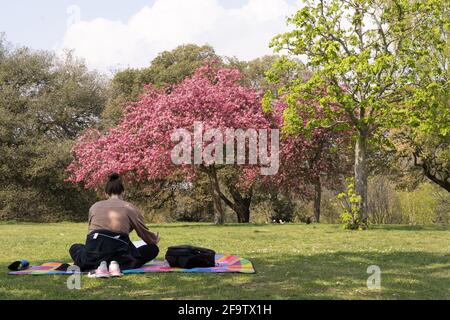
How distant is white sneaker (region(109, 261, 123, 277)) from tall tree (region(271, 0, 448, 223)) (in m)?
13.8

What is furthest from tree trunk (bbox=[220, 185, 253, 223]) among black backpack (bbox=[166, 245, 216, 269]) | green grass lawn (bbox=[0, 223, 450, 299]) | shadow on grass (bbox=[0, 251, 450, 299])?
black backpack (bbox=[166, 245, 216, 269])

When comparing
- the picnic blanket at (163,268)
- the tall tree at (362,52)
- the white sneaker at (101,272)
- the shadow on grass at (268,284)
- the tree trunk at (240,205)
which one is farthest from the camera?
the tree trunk at (240,205)

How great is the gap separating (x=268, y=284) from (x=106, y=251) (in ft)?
8.91

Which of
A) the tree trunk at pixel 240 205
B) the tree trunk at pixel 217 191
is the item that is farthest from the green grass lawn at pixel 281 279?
the tree trunk at pixel 240 205

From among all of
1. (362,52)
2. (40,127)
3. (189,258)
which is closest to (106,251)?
(189,258)

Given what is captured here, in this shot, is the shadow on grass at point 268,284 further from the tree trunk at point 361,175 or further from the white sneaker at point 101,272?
the tree trunk at point 361,175

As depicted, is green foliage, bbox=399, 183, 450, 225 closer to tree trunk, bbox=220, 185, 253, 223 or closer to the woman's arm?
tree trunk, bbox=220, 185, 253, 223

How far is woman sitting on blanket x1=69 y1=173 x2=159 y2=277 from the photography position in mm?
9281

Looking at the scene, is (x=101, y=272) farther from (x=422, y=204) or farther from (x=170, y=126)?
(x=422, y=204)

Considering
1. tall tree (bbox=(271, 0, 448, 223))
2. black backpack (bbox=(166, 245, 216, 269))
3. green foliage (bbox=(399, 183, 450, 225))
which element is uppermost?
tall tree (bbox=(271, 0, 448, 223))

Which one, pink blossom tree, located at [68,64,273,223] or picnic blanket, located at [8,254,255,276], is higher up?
pink blossom tree, located at [68,64,273,223]

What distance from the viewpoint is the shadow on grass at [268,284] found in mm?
7586

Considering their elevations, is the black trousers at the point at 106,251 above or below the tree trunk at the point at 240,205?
above

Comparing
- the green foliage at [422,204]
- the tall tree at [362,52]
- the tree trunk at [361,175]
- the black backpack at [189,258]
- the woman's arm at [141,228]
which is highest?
the tall tree at [362,52]
